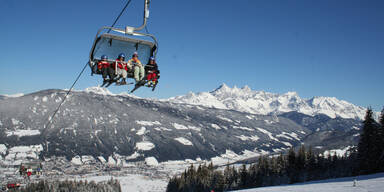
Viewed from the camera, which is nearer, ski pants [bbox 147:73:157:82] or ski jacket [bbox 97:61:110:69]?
ski jacket [bbox 97:61:110:69]

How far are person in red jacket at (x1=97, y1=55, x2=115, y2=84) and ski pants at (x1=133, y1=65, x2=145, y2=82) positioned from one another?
4.12ft

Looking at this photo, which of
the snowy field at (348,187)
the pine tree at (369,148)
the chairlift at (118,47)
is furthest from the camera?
the pine tree at (369,148)

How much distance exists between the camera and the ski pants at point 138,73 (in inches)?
717

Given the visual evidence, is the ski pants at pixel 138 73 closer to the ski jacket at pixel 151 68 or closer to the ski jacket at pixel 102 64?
the ski jacket at pixel 151 68

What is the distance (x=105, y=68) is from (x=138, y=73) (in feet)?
6.23

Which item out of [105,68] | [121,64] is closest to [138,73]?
[121,64]

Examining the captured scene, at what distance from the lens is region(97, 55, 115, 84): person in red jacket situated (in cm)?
1769

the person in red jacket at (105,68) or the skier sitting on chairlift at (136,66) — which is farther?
the skier sitting on chairlift at (136,66)

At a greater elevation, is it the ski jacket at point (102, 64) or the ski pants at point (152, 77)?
the ski jacket at point (102, 64)

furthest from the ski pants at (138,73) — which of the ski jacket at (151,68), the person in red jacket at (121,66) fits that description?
the person in red jacket at (121,66)

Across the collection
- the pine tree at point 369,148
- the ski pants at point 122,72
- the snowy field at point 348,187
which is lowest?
the snowy field at point 348,187

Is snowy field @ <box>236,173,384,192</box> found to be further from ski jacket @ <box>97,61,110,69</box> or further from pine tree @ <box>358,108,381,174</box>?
ski jacket @ <box>97,61,110,69</box>

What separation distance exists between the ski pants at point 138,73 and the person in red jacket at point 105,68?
126 cm

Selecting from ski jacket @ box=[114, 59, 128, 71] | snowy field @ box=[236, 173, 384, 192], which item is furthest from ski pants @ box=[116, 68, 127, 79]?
snowy field @ box=[236, 173, 384, 192]
